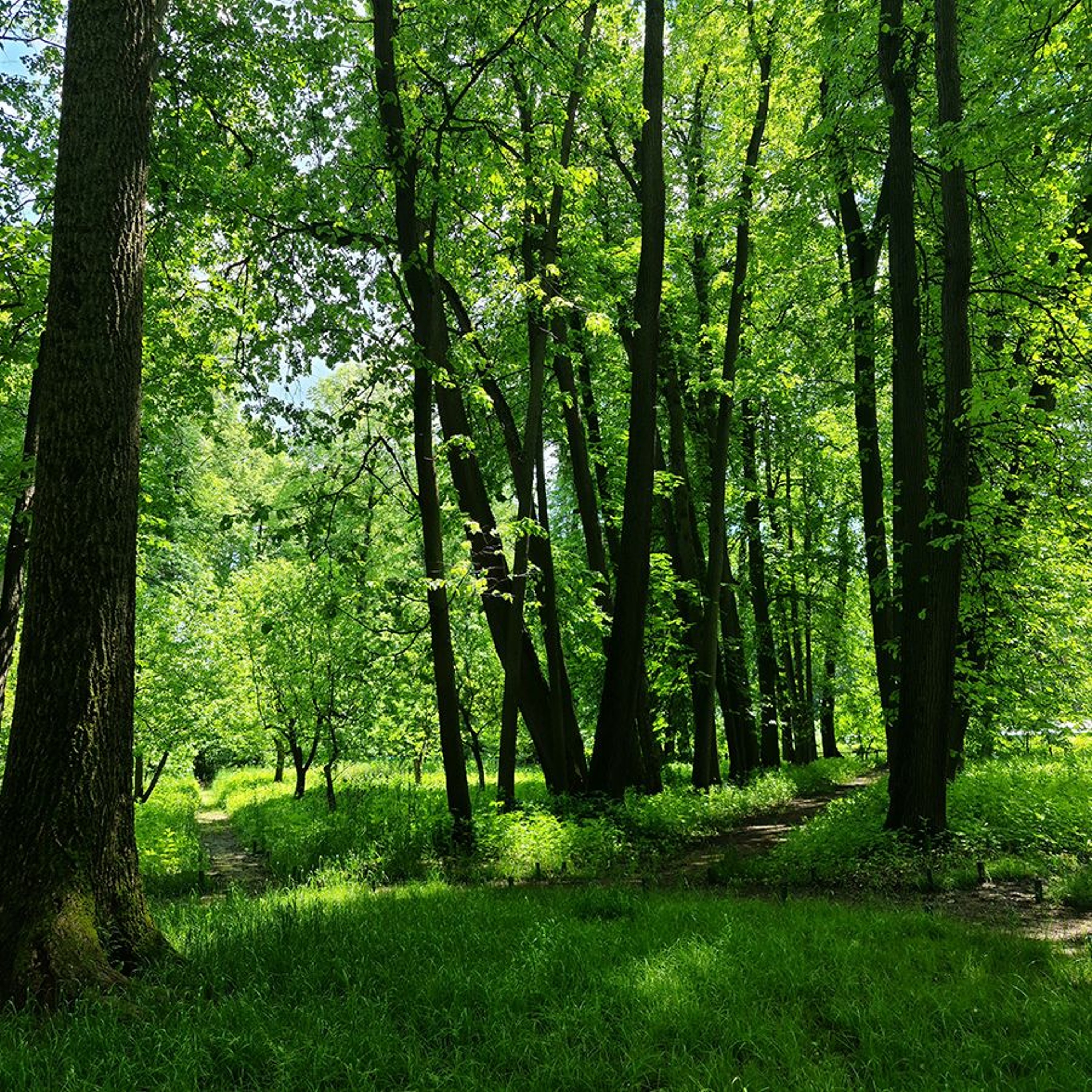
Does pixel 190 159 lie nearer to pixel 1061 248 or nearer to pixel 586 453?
pixel 586 453

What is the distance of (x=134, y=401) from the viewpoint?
14.5ft

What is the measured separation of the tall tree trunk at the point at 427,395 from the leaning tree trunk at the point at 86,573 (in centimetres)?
374

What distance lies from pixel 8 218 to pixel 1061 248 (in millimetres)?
12662

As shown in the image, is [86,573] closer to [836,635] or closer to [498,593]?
[498,593]

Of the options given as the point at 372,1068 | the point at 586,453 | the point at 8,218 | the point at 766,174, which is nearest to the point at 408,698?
the point at 586,453

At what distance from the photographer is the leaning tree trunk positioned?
3.87 m

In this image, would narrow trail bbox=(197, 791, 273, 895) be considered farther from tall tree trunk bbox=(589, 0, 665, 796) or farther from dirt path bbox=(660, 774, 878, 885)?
tall tree trunk bbox=(589, 0, 665, 796)

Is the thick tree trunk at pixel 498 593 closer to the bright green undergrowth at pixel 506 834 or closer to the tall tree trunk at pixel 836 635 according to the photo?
the bright green undergrowth at pixel 506 834

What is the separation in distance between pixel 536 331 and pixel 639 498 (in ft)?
8.92

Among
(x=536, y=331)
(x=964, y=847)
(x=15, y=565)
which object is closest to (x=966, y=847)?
(x=964, y=847)

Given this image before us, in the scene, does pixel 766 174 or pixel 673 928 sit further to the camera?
pixel 766 174

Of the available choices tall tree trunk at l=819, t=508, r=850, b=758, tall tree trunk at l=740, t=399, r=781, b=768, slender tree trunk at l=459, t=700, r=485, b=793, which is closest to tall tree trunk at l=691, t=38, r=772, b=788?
tall tree trunk at l=740, t=399, r=781, b=768

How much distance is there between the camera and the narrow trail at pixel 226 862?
9.72 meters

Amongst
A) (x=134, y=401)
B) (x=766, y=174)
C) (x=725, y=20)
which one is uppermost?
(x=725, y=20)
